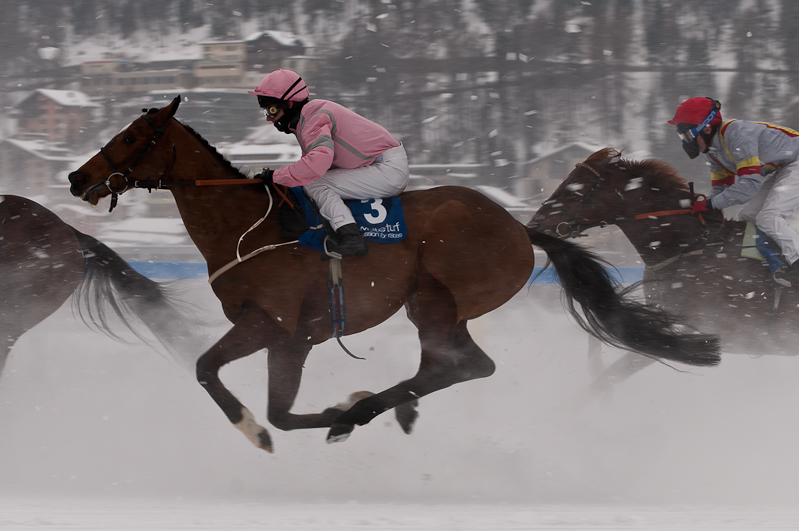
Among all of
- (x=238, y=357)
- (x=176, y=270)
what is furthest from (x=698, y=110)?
(x=176, y=270)

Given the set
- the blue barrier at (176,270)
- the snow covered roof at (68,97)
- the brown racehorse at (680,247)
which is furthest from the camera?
the snow covered roof at (68,97)

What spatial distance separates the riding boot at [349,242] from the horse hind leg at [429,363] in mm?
315

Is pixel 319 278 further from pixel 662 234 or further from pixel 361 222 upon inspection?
pixel 662 234

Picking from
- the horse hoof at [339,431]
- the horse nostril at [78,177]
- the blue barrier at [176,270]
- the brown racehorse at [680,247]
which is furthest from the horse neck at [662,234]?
the horse nostril at [78,177]

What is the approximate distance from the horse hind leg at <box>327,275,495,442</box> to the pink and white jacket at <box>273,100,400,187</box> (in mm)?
591

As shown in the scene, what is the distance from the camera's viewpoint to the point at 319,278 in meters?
2.48

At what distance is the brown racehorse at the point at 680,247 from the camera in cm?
311

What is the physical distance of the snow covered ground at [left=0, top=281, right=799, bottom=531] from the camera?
2.55m

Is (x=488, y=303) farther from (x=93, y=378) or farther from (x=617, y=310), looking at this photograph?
(x=93, y=378)

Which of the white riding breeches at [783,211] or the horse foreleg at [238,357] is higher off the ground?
the white riding breeches at [783,211]

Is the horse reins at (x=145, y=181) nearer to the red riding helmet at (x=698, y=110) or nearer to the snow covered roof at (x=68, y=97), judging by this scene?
the red riding helmet at (x=698, y=110)

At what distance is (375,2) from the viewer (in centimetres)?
476

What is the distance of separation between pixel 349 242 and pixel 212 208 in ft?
2.02

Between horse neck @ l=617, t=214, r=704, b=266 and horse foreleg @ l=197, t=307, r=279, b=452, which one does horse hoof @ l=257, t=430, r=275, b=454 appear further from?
horse neck @ l=617, t=214, r=704, b=266
